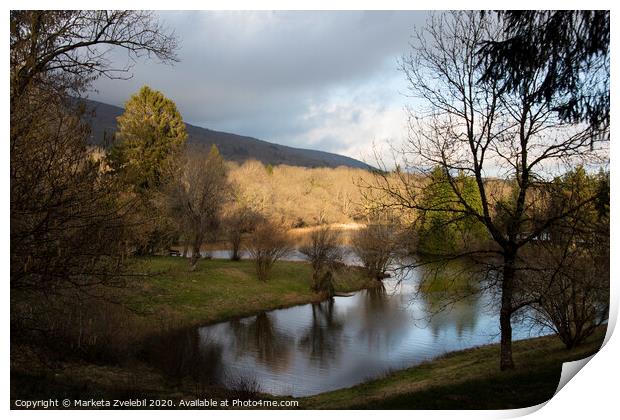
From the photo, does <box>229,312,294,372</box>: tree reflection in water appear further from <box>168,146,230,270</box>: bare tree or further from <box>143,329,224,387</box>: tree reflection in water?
<box>168,146,230,270</box>: bare tree

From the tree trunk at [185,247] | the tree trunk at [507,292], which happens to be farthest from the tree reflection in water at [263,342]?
the tree trunk at [507,292]

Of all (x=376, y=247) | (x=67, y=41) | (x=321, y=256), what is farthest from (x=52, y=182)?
(x=321, y=256)

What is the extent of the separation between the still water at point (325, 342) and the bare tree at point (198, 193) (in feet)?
7.03

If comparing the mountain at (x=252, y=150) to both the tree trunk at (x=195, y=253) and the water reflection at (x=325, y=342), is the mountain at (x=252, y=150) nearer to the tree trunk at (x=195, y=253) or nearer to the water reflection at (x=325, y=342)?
the tree trunk at (x=195, y=253)

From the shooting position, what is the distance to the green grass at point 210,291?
362 inches

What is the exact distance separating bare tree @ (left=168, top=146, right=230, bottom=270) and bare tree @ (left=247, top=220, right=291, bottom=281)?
1.04 meters

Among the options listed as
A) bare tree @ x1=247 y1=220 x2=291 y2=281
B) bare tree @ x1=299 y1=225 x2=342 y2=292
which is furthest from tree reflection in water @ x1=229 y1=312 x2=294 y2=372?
bare tree @ x1=299 y1=225 x2=342 y2=292

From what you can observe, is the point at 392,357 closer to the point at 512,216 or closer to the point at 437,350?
the point at 437,350

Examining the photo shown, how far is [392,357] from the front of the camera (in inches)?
336

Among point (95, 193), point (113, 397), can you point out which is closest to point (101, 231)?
point (95, 193)

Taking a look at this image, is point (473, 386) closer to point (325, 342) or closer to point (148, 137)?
point (325, 342)

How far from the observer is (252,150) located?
27.1 feet

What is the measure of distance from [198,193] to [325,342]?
431cm

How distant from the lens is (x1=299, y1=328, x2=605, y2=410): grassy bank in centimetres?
540
